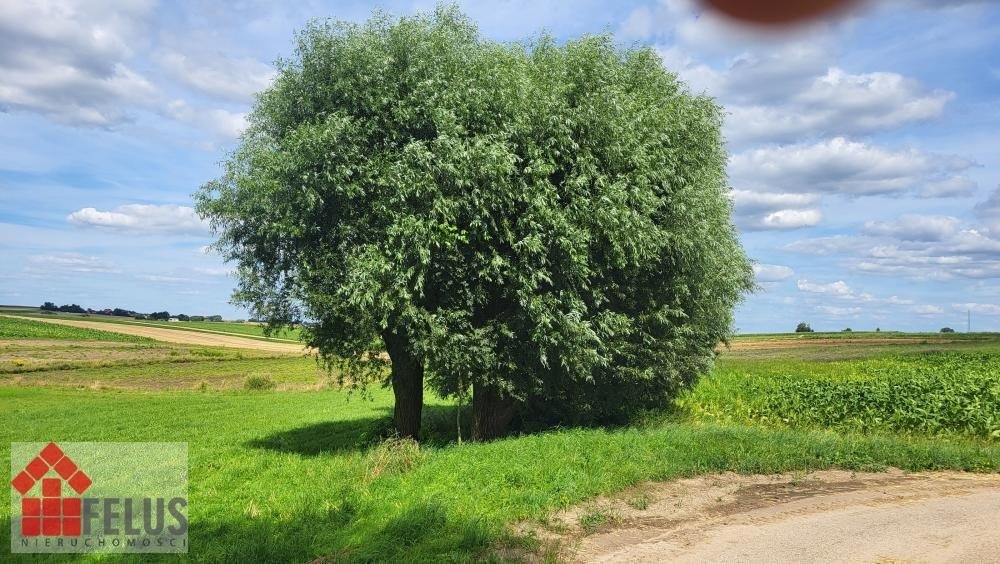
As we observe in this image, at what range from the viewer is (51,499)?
15.4 meters

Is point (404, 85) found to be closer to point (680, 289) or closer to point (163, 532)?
point (680, 289)

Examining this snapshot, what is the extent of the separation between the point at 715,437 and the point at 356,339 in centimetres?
1026

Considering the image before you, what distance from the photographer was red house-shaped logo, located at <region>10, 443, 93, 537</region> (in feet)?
42.9

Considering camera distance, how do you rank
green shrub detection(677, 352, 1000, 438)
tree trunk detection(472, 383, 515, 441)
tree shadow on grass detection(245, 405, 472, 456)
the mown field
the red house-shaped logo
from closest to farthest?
the mown field → the red house-shaped logo → tree trunk detection(472, 383, 515, 441) → green shrub detection(677, 352, 1000, 438) → tree shadow on grass detection(245, 405, 472, 456)

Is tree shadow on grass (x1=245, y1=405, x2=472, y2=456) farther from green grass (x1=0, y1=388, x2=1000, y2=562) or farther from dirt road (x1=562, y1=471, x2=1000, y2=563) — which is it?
dirt road (x1=562, y1=471, x2=1000, y2=563)

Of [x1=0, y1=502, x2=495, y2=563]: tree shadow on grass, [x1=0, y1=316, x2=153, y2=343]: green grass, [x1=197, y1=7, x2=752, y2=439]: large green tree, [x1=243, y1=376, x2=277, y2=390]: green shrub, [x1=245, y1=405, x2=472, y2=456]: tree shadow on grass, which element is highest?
[x1=197, y1=7, x2=752, y2=439]: large green tree

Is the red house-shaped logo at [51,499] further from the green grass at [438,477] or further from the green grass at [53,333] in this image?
the green grass at [53,333]

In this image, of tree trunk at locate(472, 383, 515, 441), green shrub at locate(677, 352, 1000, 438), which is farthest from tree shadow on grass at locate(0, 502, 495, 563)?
green shrub at locate(677, 352, 1000, 438)

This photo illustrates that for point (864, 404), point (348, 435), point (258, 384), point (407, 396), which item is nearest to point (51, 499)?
point (407, 396)

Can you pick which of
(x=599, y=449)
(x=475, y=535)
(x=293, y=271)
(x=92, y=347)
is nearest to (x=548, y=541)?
(x=475, y=535)

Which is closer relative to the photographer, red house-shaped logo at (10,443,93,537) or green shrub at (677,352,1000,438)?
red house-shaped logo at (10,443,93,537)

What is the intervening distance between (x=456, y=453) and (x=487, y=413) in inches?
155

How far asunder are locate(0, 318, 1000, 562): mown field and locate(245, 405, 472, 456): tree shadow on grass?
0.44 ft

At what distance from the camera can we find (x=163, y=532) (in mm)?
12430
